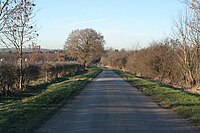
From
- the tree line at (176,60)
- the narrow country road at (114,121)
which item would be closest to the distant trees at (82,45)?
the tree line at (176,60)

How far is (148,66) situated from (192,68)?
9.86 meters

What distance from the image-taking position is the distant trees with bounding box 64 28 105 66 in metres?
66.6

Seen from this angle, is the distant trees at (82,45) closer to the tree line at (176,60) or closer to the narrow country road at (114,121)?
the tree line at (176,60)

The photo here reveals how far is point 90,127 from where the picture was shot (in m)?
8.58

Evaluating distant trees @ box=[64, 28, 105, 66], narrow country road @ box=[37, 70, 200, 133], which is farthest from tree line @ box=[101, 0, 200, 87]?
distant trees @ box=[64, 28, 105, 66]

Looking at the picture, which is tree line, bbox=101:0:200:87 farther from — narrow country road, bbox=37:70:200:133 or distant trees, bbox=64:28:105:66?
distant trees, bbox=64:28:105:66

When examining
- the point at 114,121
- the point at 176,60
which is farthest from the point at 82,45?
the point at 114,121

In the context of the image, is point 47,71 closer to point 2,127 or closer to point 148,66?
point 148,66

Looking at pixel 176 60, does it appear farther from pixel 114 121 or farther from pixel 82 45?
pixel 82 45

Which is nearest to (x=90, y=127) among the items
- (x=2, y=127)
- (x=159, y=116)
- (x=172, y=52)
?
(x=2, y=127)

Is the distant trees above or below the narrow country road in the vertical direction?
above

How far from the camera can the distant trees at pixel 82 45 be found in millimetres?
66625

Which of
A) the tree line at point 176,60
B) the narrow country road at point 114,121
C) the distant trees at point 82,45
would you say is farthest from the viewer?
the distant trees at point 82,45

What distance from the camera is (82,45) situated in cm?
6706
